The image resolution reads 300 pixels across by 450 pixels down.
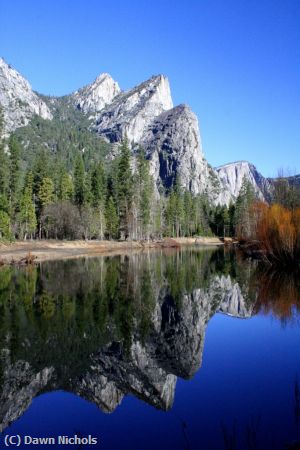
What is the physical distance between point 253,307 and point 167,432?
47.5ft

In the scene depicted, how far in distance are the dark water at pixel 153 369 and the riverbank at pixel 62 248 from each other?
26248 millimetres

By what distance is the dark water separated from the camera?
9.06 metres

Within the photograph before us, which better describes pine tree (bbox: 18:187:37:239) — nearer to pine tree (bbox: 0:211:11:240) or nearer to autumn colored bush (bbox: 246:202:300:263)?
pine tree (bbox: 0:211:11:240)

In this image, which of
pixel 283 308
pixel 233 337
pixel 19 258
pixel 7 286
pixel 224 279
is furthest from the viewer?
pixel 19 258

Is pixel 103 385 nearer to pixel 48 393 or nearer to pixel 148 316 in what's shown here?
pixel 48 393

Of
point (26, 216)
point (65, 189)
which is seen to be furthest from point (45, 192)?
point (26, 216)

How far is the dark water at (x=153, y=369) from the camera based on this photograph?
906 centimetres

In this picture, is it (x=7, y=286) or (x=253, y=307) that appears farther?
(x=7, y=286)

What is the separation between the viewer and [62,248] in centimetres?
6312

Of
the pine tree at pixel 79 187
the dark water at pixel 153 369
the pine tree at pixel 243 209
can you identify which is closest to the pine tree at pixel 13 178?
the pine tree at pixel 79 187

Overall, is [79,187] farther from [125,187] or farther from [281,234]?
[281,234]

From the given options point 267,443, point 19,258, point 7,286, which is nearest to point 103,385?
point 267,443

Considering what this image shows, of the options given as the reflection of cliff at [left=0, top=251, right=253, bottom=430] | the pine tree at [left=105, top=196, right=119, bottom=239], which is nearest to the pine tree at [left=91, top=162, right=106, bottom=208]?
the pine tree at [left=105, top=196, right=119, bottom=239]

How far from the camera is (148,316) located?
19.5 m
